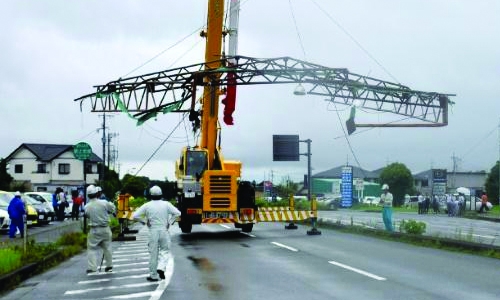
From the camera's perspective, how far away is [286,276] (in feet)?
→ 42.2

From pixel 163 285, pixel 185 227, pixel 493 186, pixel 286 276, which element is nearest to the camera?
pixel 163 285

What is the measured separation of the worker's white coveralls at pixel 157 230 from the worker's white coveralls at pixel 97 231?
1.68 metres

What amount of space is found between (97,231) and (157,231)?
7.13ft

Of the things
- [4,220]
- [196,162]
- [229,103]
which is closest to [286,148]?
[229,103]

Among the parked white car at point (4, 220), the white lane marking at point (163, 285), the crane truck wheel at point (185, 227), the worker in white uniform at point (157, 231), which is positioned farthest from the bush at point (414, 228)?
the parked white car at point (4, 220)

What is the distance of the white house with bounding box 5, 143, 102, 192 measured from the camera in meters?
82.9

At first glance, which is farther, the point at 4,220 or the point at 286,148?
the point at 286,148

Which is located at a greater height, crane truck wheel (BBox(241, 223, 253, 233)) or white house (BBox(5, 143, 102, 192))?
white house (BBox(5, 143, 102, 192))

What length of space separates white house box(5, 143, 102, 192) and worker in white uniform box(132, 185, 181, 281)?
7179 centimetres

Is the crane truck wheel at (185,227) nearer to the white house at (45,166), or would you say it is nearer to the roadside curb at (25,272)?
the roadside curb at (25,272)

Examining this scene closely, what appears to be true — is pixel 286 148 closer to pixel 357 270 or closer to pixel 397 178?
pixel 357 270

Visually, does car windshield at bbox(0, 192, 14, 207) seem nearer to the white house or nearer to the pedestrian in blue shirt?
the pedestrian in blue shirt

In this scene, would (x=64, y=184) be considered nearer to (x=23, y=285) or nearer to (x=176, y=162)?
(x=176, y=162)

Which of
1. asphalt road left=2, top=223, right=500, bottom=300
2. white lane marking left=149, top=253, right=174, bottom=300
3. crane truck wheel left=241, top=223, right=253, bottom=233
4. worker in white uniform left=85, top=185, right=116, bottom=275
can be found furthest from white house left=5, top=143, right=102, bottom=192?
white lane marking left=149, top=253, right=174, bottom=300
